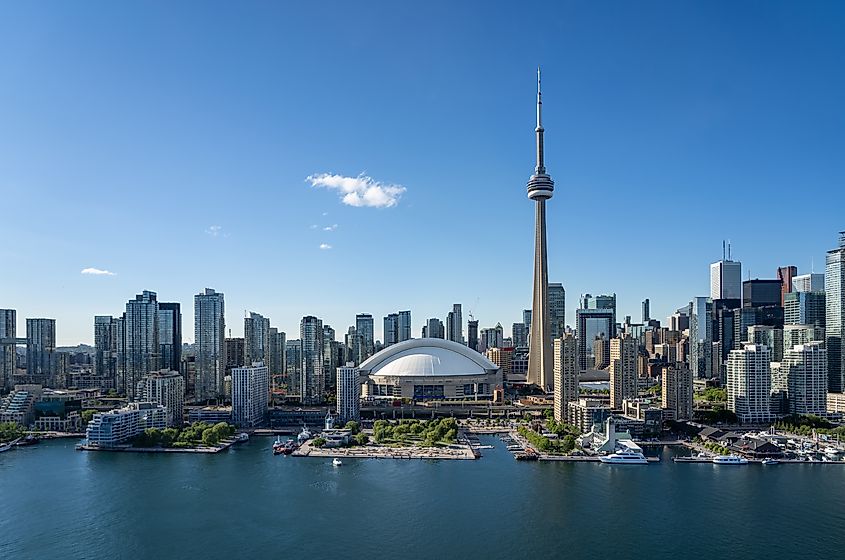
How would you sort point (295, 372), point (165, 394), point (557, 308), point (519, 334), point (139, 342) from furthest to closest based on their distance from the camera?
point (519, 334) < point (557, 308) < point (139, 342) < point (295, 372) < point (165, 394)

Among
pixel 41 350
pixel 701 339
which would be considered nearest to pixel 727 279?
pixel 701 339

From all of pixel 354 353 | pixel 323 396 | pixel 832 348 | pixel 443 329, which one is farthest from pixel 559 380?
pixel 443 329

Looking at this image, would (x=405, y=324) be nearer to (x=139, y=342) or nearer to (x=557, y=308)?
(x=557, y=308)

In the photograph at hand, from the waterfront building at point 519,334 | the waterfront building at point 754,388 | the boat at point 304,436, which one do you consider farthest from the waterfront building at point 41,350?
the waterfront building at point 519,334

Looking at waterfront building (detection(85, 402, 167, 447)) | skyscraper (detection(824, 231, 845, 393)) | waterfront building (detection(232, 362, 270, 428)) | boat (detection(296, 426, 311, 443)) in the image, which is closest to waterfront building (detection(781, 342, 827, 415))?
skyscraper (detection(824, 231, 845, 393))

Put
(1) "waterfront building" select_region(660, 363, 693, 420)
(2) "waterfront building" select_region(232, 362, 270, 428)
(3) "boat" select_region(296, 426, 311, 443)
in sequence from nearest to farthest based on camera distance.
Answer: (3) "boat" select_region(296, 426, 311, 443) → (1) "waterfront building" select_region(660, 363, 693, 420) → (2) "waterfront building" select_region(232, 362, 270, 428)

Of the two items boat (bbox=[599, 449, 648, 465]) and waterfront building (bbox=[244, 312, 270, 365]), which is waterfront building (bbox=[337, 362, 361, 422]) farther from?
waterfront building (bbox=[244, 312, 270, 365])
